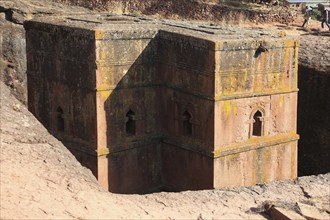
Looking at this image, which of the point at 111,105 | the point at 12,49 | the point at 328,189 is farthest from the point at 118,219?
the point at 12,49

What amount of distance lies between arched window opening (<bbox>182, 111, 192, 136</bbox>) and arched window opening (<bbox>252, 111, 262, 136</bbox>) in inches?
44.6

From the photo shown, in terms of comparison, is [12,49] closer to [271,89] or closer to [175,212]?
[271,89]

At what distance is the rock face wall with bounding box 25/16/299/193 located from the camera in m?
10.7

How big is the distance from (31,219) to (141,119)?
5914mm

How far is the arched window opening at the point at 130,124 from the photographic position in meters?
11.6

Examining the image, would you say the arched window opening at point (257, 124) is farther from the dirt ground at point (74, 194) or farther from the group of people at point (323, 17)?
the group of people at point (323, 17)

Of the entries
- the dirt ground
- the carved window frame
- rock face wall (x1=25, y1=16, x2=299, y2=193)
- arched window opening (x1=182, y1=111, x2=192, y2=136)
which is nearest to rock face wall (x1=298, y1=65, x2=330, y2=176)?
rock face wall (x1=25, y1=16, x2=299, y2=193)

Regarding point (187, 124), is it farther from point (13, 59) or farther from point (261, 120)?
point (13, 59)

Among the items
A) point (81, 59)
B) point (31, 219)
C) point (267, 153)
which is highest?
point (81, 59)

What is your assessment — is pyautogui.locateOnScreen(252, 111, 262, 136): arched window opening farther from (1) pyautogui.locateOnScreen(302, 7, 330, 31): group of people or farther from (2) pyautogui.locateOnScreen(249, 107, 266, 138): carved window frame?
(1) pyautogui.locateOnScreen(302, 7, 330, 31): group of people

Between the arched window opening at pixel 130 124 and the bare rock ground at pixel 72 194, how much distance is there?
3.86 metres

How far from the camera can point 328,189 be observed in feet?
25.5

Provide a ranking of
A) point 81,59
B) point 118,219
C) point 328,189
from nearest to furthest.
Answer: point 118,219
point 328,189
point 81,59

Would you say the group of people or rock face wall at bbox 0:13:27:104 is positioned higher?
the group of people
